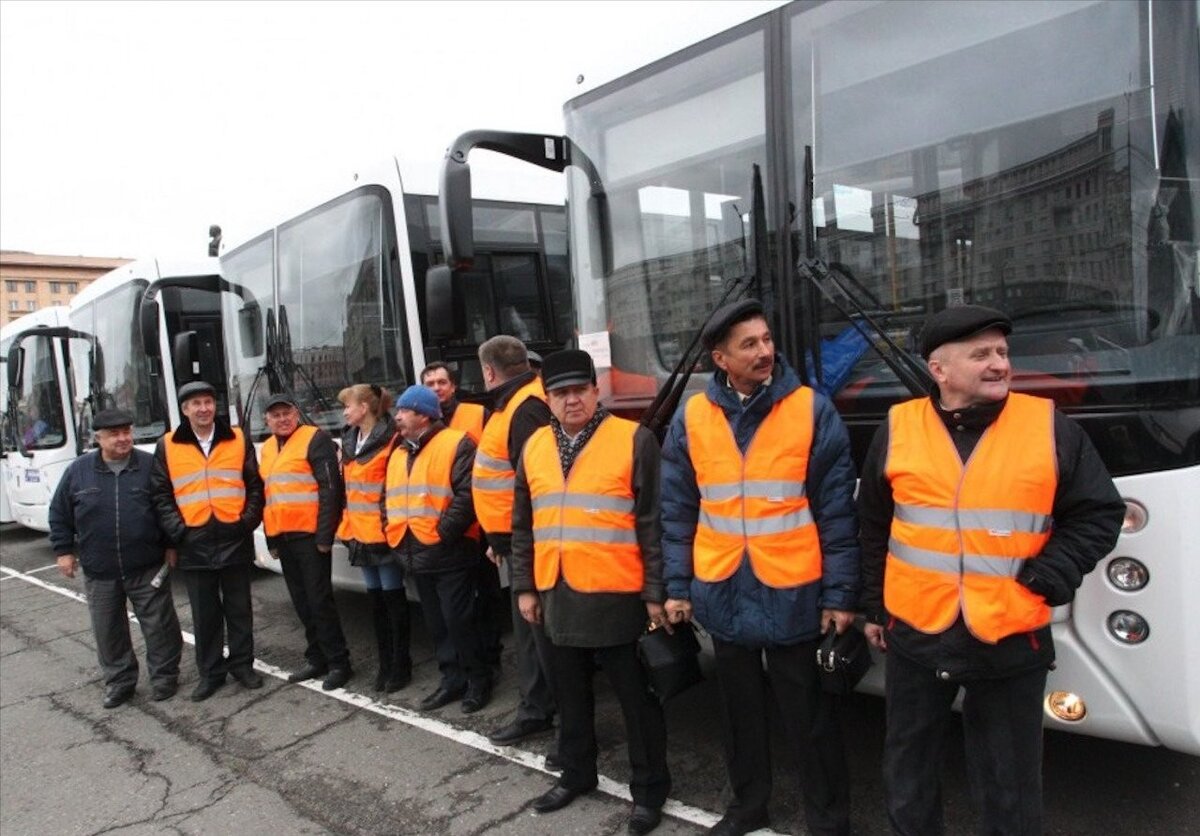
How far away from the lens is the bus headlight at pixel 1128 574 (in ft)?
7.75

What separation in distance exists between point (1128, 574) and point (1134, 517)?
16cm

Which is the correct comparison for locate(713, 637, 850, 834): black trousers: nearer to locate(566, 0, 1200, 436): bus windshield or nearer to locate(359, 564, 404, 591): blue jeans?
locate(566, 0, 1200, 436): bus windshield

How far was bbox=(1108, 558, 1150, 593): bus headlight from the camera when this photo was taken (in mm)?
2361

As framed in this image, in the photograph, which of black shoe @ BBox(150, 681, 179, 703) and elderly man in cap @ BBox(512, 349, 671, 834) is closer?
elderly man in cap @ BBox(512, 349, 671, 834)

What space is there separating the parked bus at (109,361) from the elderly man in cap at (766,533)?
5.30 meters

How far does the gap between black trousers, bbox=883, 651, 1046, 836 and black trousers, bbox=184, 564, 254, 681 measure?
4.04 m

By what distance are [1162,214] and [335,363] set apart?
14.8 feet

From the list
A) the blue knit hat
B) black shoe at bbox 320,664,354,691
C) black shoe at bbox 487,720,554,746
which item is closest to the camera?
black shoe at bbox 487,720,554,746

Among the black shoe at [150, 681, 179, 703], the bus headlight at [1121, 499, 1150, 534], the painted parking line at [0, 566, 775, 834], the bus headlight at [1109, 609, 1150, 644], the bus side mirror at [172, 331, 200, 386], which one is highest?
the bus side mirror at [172, 331, 200, 386]

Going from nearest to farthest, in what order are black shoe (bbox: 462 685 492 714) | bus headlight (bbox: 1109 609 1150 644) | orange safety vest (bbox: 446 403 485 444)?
bus headlight (bbox: 1109 609 1150 644)
black shoe (bbox: 462 685 492 714)
orange safety vest (bbox: 446 403 485 444)

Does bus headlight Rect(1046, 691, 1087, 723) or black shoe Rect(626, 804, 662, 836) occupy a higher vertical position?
bus headlight Rect(1046, 691, 1087, 723)

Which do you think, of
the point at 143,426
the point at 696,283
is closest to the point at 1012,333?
the point at 696,283

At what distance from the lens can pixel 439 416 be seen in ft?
14.6

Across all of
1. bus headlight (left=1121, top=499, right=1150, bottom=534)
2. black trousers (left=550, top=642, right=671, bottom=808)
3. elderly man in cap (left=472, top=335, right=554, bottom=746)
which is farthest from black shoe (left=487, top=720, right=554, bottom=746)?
bus headlight (left=1121, top=499, right=1150, bottom=534)
